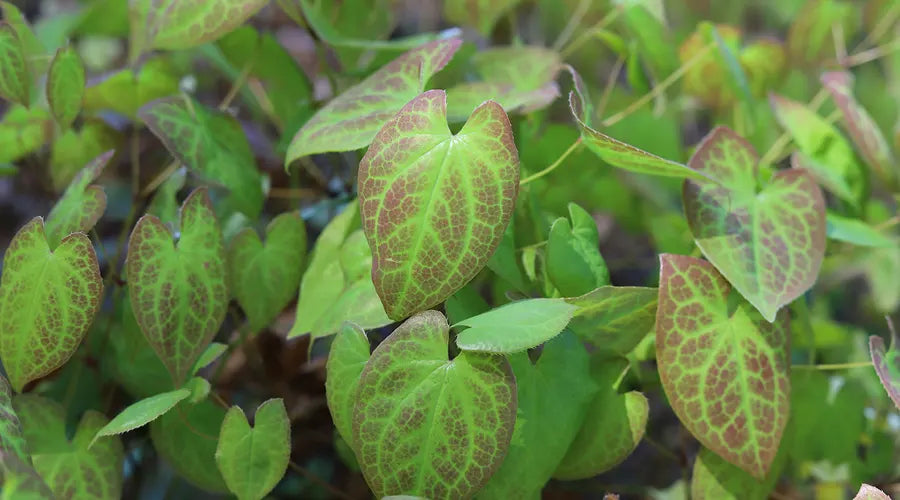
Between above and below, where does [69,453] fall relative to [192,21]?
below

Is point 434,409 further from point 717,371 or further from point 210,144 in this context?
point 210,144

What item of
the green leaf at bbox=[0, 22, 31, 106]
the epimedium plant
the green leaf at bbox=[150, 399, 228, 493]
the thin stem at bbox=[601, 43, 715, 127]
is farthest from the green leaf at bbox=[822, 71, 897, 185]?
the green leaf at bbox=[0, 22, 31, 106]

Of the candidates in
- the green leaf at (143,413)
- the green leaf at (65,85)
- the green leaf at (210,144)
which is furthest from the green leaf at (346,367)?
the green leaf at (65,85)

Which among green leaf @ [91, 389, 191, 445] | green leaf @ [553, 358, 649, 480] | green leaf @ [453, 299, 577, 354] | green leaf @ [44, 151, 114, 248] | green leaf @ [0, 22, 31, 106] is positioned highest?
green leaf @ [0, 22, 31, 106]

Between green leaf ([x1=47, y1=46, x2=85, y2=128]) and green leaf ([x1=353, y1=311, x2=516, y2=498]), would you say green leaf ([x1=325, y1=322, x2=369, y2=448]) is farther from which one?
green leaf ([x1=47, y1=46, x2=85, y2=128])

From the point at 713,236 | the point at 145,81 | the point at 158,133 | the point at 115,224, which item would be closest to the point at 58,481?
Result: the point at 158,133

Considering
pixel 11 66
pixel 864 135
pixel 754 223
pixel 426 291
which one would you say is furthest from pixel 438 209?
pixel 864 135
